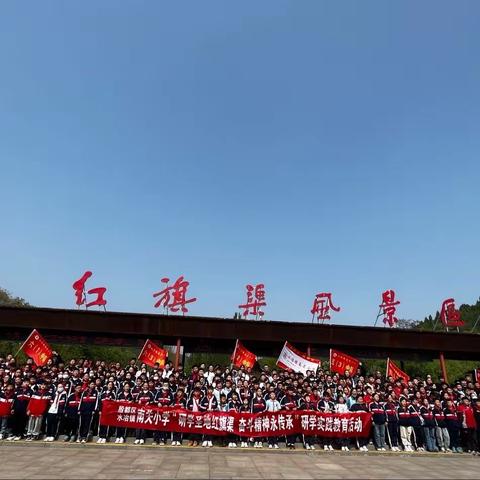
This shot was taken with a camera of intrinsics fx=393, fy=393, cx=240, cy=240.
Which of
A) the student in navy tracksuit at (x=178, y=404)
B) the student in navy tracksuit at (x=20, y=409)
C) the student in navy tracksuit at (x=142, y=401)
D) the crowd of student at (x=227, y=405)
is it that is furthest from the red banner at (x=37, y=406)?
the student in navy tracksuit at (x=178, y=404)

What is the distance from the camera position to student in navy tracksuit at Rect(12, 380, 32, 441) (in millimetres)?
12156

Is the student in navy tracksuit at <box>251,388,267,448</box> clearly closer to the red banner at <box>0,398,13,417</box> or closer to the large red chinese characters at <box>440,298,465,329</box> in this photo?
the red banner at <box>0,398,13,417</box>

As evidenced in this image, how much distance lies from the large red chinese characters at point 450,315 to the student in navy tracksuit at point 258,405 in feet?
50.0

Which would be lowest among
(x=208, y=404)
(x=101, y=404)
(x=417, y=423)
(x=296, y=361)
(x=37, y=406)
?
(x=417, y=423)

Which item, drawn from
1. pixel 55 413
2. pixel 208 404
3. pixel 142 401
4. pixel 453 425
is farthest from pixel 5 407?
pixel 453 425

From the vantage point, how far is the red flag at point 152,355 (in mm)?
18047

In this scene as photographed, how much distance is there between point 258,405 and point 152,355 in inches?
290

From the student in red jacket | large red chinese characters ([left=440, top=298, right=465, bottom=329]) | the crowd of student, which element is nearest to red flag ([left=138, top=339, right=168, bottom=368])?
the crowd of student

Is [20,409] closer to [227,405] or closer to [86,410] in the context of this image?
[86,410]

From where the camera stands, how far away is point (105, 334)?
20.2 metres

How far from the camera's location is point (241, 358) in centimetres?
1853

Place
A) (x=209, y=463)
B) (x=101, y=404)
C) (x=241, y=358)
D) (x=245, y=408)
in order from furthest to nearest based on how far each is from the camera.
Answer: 1. (x=241, y=358)
2. (x=245, y=408)
3. (x=101, y=404)
4. (x=209, y=463)

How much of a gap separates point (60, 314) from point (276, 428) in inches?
497

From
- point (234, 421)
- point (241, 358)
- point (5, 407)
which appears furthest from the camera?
point (241, 358)
